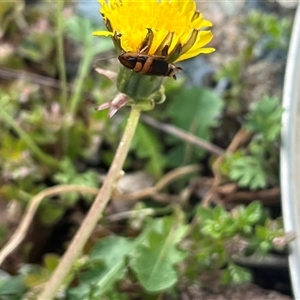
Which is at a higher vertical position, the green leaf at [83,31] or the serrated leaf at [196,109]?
the green leaf at [83,31]

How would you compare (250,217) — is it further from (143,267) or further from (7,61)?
(7,61)

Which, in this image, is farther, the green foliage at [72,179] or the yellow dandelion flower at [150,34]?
the green foliage at [72,179]

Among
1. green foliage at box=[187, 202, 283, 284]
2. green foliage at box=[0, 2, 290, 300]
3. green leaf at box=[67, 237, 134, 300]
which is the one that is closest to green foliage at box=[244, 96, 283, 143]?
green foliage at box=[0, 2, 290, 300]

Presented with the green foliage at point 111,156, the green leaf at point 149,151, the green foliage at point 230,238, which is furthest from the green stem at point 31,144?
the green foliage at point 230,238

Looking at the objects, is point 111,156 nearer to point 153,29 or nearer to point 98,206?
point 98,206

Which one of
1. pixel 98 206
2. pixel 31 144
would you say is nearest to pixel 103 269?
pixel 98 206

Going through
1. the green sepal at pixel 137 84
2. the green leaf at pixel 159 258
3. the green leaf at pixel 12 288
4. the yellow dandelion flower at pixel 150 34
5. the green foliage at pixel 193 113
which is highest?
the yellow dandelion flower at pixel 150 34

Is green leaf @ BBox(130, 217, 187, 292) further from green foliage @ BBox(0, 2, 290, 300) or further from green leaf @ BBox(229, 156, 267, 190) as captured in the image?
green leaf @ BBox(229, 156, 267, 190)

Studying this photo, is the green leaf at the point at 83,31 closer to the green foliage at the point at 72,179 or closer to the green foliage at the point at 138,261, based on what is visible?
the green foliage at the point at 72,179
